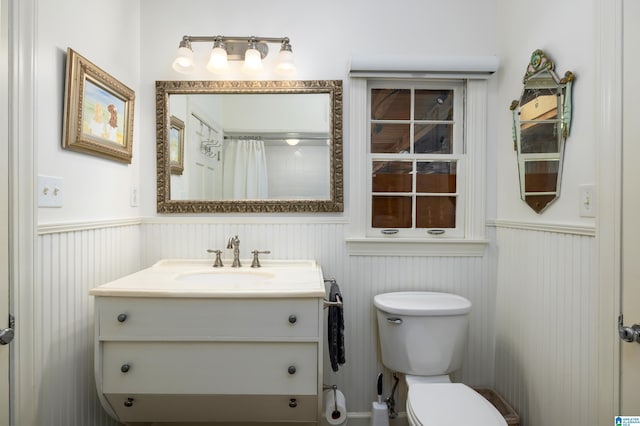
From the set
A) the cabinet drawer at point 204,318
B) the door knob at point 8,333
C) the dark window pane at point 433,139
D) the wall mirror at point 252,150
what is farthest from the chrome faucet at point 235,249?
the dark window pane at point 433,139

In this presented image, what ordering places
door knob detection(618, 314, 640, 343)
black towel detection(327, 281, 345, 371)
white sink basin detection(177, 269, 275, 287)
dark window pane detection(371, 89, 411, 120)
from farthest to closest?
1. dark window pane detection(371, 89, 411, 120)
2. white sink basin detection(177, 269, 275, 287)
3. black towel detection(327, 281, 345, 371)
4. door knob detection(618, 314, 640, 343)

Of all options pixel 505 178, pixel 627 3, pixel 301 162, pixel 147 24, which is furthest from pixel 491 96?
pixel 147 24

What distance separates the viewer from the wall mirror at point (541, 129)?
1.34 m

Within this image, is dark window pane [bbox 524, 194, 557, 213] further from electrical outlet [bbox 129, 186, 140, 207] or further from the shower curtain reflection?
electrical outlet [bbox 129, 186, 140, 207]

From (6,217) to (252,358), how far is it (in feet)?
3.05

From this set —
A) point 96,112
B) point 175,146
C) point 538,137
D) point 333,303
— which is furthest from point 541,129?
point 96,112

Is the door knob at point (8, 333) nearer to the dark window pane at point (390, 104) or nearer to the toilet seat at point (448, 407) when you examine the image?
the toilet seat at point (448, 407)

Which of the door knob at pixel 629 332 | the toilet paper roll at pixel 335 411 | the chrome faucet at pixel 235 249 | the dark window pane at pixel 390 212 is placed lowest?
the toilet paper roll at pixel 335 411

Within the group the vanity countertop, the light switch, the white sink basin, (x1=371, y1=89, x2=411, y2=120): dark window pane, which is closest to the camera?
the light switch

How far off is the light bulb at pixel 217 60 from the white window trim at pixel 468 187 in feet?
2.19

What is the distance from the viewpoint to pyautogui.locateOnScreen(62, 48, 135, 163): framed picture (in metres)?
1.28

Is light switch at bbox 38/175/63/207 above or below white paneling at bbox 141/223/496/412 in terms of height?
above

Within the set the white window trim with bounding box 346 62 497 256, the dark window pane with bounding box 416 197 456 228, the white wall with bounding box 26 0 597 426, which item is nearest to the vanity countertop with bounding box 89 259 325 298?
the white wall with bounding box 26 0 597 426

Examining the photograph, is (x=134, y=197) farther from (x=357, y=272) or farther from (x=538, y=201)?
(x=538, y=201)
